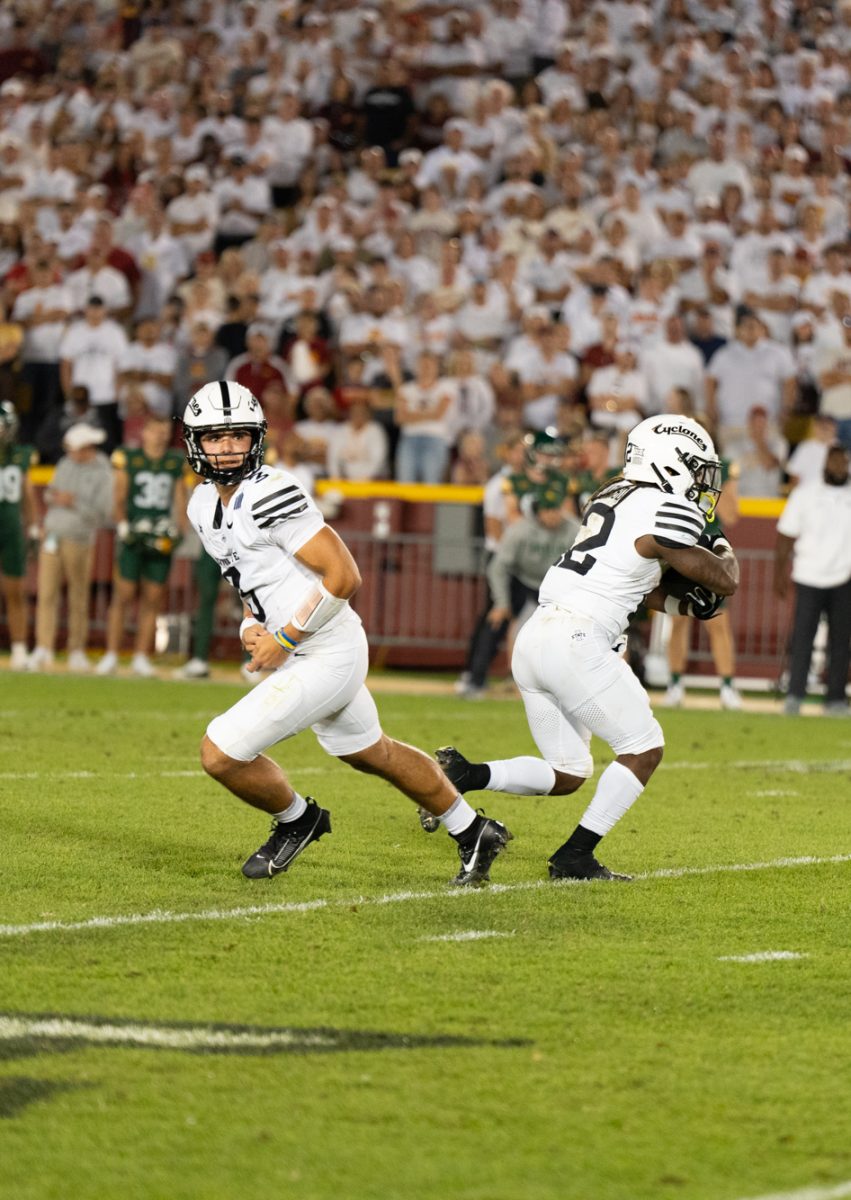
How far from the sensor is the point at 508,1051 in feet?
14.6

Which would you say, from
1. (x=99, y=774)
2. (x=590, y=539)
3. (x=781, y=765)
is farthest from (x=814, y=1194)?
(x=781, y=765)

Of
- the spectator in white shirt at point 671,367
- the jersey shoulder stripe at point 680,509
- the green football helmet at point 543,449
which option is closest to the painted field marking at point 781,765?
the jersey shoulder stripe at point 680,509

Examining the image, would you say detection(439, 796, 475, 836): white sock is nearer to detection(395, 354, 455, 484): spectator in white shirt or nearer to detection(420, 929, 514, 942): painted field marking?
detection(420, 929, 514, 942): painted field marking

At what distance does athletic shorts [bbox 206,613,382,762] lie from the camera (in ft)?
20.7

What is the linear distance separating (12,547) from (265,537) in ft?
31.2

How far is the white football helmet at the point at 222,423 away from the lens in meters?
6.41

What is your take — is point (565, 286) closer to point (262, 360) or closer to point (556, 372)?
point (556, 372)

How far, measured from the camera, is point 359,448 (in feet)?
56.0

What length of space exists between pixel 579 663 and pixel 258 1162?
10.8 ft

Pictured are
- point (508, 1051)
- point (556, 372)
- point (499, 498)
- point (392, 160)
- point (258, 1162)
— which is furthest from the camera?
point (392, 160)

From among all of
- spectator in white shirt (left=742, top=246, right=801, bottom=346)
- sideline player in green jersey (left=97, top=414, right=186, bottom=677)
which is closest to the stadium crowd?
spectator in white shirt (left=742, top=246, right=801, bottom=346)

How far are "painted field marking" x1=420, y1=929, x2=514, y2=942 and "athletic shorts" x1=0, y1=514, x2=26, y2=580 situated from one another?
1031 cm

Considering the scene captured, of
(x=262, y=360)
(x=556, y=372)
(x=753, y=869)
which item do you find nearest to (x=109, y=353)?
(x=262, y=360)

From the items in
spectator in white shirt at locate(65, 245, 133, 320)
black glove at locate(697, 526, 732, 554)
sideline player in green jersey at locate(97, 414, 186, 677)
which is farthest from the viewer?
spectator in white shirt at locate(65, 245, 133, 320)
